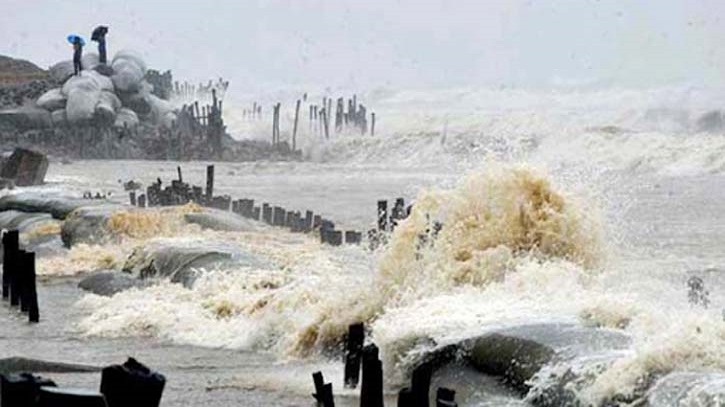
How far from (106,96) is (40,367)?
63707 mm

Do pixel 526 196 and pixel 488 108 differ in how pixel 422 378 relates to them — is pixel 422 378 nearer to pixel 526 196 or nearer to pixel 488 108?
pixel 526 196

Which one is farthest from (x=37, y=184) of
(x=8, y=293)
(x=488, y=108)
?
(x=488, y=108)

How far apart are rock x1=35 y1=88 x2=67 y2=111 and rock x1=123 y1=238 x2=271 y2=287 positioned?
181 ft

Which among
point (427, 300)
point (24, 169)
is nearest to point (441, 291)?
point (427, 300)

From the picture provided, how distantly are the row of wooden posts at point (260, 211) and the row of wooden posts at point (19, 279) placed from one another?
8312mm

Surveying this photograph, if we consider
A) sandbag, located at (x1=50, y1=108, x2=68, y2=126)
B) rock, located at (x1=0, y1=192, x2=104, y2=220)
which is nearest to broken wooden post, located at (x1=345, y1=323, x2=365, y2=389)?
rock, located at (x1=0, y1=192, x2=104, y2=220)

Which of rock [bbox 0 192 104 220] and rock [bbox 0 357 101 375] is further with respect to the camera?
rock [bbox 0 192 104 220]

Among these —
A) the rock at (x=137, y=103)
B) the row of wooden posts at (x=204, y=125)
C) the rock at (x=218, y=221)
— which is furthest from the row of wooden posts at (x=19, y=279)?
the rock at (x=137, y=103)

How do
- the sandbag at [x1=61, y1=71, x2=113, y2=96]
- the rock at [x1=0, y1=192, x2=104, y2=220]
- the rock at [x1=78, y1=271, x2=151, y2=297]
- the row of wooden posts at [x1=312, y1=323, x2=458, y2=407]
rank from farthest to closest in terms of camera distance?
the sandbag at [x1=61, y1=71, x2=113, y2=96] < the rock at [x1=0, y1=192, x2=104, y2=220] < the rock at [x1=78, y1=271, x2=151, y2=297] < the row of wooden posts at [x1=312, y1=323, x2=458, y2=407]

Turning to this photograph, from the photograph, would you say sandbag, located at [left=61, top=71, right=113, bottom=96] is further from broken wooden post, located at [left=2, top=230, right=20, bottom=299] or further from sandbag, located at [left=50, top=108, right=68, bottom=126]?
broken wooden post, located at [left=2, top=230, right=20, bottom=299]

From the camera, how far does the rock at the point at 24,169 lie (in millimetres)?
45875

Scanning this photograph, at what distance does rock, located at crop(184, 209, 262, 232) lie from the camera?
2633cm

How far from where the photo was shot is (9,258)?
61.9ft

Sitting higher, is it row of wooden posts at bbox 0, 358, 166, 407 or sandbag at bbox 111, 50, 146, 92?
sandbag at bbox 111, 50, 146, 92
